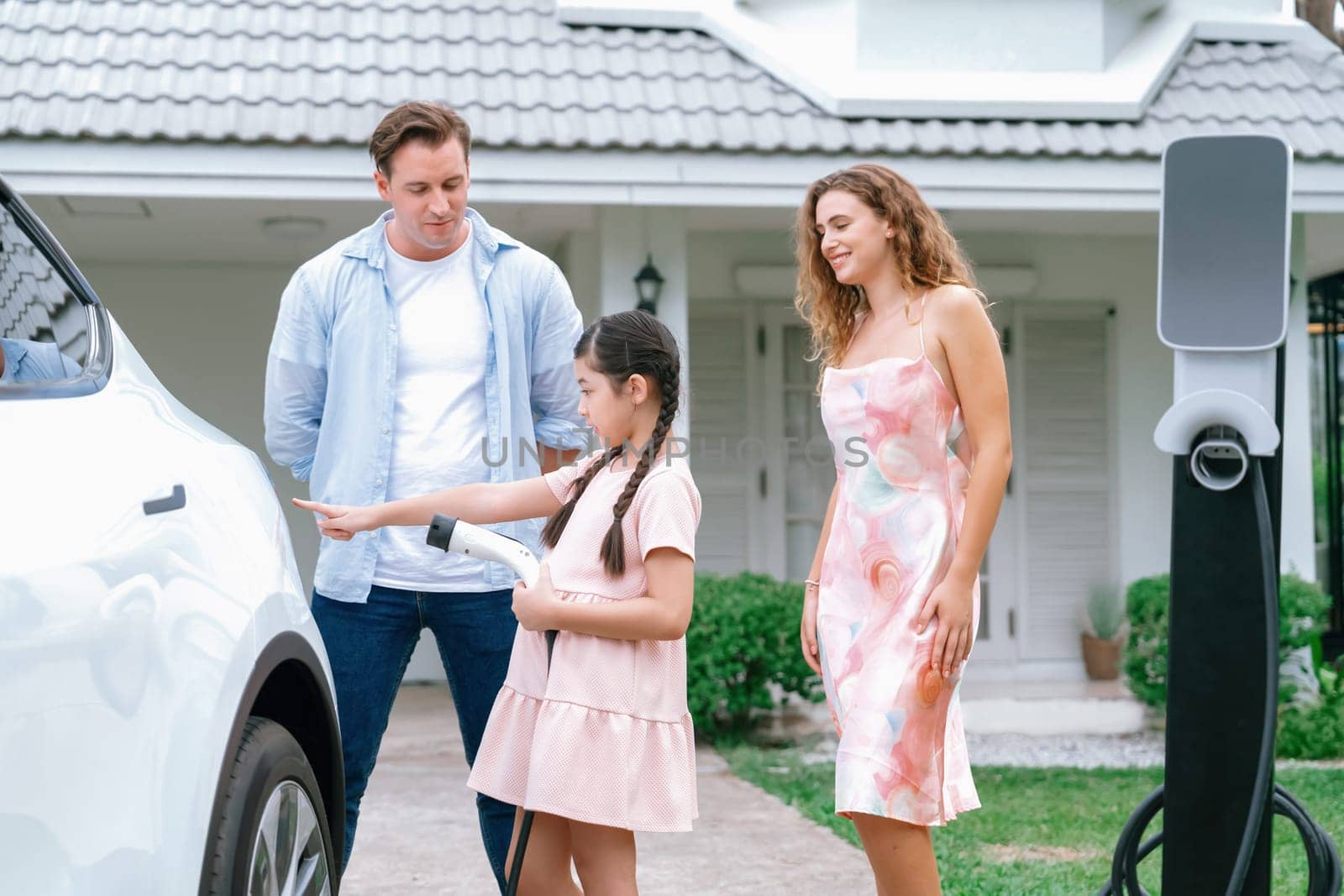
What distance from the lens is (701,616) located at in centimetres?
679

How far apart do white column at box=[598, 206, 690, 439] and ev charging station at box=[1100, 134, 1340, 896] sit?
479cm

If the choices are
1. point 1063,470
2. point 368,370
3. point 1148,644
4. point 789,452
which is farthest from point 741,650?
point 368,370

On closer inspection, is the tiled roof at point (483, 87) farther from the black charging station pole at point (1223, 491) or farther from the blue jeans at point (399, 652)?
the black charging station pole at point (1223, 491)

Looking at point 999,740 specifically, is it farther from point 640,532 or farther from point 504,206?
point 640,532

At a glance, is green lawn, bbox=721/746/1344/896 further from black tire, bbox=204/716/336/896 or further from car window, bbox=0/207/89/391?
car window, bbox=0/207/89/391

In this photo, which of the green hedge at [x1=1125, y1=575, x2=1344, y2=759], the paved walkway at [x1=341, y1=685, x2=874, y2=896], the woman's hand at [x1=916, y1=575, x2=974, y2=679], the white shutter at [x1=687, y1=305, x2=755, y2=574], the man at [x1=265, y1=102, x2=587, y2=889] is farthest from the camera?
the white shutter at [x1=687, y1=305, x2=755, y2=574]

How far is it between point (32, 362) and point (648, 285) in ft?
16.7

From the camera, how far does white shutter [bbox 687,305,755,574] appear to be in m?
8.33

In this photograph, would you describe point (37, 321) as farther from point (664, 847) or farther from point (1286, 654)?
point (1286, 654)

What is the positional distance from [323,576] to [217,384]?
593 cm

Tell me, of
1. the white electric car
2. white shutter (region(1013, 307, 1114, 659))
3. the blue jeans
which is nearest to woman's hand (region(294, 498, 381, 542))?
the white electric car

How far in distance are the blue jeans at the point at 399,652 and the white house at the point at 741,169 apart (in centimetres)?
378

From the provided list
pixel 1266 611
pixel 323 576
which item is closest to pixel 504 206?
pixel 323 576

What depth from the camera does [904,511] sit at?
267 centimetres
